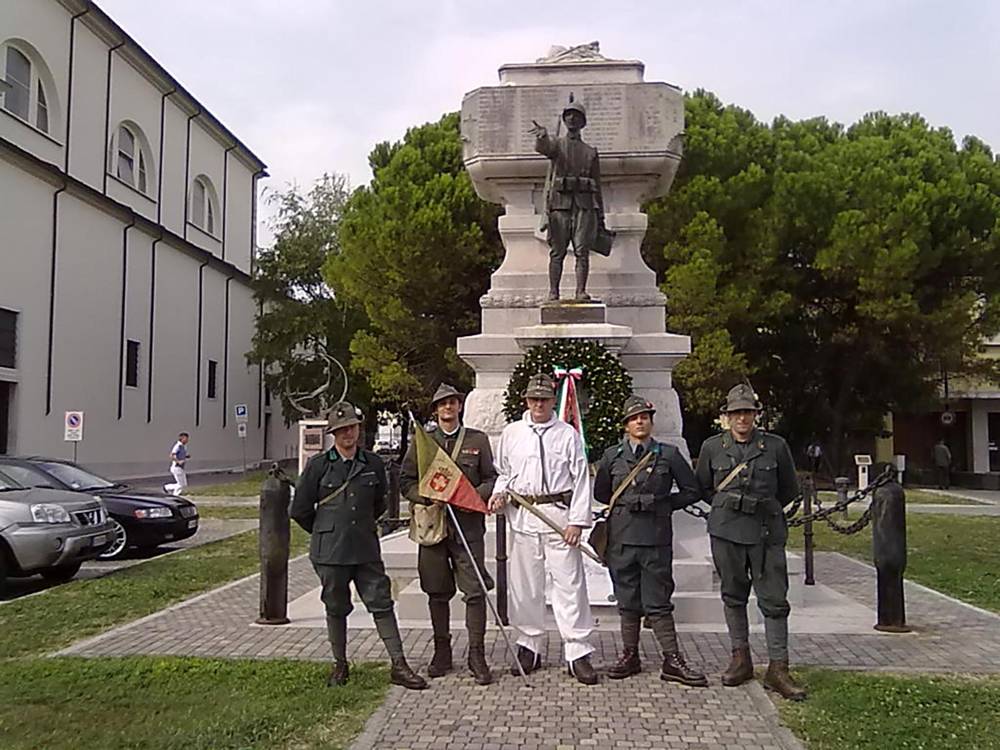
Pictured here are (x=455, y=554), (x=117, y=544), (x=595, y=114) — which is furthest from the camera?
(x=117, y=544)

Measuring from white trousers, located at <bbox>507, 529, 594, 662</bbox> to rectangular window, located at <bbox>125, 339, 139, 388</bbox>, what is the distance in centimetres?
2835

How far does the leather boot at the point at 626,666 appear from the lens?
6332mm

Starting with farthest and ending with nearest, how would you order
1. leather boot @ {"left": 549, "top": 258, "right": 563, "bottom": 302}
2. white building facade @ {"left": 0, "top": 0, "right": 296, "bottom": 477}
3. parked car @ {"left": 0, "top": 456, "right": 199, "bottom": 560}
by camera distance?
1. white building facade @ {"left": 0, "top": 0, "right": 296, "bottom": 477}
2. parked car @ {"left": 0, "top": 456, "right": 199, "bottom": 560}
3. leather boot @ {"left": 549, "top": 258, "right": 563, "bottom": 302}

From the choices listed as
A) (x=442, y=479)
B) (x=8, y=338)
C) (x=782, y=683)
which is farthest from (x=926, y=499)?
(x=8, y=338)

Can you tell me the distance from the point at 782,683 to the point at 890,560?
2348 millimetres

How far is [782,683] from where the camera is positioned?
19.6 feet

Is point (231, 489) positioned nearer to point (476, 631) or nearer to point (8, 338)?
point (8, 338)

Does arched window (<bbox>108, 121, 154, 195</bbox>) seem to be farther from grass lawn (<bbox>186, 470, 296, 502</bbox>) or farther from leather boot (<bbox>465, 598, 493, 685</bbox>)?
leather boot (<bbox>465, 598, 493, 685</bbox>)

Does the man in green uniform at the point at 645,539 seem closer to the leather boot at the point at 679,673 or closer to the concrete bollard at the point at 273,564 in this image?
the leather boot at the point at 679,673

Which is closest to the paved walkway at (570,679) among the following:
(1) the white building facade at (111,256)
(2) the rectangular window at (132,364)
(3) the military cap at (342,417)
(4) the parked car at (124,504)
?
(3) the military cap at (342,417)

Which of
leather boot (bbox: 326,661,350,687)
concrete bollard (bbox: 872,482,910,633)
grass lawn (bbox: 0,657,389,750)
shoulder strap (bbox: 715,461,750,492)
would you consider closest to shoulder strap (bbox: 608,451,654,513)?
shoulder strap (bbox: 715,461,750,492)

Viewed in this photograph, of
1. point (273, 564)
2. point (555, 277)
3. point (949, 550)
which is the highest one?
point (555, 277)

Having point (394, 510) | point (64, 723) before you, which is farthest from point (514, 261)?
point (64, 723)

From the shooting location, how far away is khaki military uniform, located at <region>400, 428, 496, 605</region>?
642 centimetres
